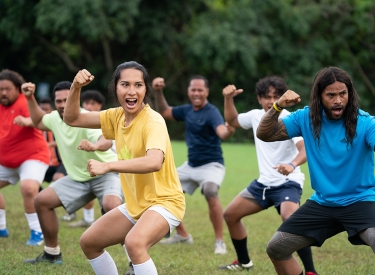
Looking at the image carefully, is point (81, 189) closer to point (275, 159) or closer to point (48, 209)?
point (48, 209)

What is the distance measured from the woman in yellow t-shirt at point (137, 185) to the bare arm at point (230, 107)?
1.91 m

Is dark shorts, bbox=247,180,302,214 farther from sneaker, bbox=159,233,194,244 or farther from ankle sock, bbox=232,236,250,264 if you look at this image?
sneaker, bbox=159,233,194,244

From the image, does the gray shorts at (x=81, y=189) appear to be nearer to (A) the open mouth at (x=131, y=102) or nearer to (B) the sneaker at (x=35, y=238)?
(B) the sneaker at (x=35, y=238)

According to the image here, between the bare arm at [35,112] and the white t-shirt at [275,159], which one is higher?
the bare arm at [35,112]

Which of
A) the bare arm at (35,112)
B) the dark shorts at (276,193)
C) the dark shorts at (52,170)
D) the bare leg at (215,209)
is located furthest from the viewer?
the dark shorts at (52,170)

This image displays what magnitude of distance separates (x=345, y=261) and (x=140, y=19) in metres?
24.3

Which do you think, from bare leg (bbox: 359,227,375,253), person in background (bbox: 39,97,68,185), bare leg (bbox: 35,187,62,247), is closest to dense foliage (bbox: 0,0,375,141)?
person in background (bbox: 39,97,68,185)

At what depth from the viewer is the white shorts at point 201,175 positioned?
8.84 m

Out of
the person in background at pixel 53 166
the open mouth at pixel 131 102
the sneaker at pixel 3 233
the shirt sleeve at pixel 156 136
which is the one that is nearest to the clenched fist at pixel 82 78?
the open mouth at pixel 131 102

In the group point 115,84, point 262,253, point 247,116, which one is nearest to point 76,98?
point 115,84

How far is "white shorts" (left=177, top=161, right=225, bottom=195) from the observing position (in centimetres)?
884

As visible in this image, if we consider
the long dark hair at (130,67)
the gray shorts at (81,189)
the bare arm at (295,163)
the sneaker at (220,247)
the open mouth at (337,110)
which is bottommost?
the sneaker at (220,247)

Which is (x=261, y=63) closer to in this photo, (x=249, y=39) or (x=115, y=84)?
(x=249, y=39)

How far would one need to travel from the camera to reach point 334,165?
522 cm
